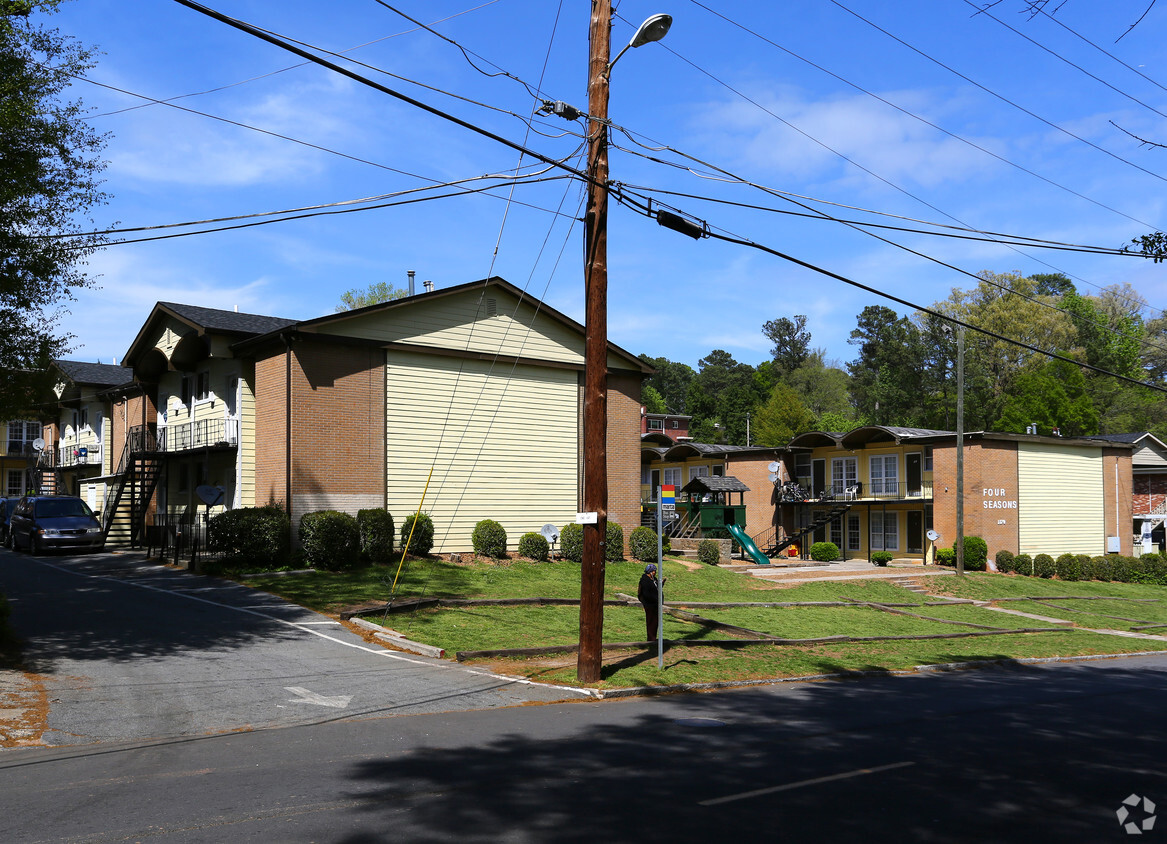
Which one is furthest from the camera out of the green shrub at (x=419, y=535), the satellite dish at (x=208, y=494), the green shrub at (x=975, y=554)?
the green shrub at (x=975, y=554)

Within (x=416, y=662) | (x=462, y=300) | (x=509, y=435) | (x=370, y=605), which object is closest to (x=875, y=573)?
(x=509, y=435)

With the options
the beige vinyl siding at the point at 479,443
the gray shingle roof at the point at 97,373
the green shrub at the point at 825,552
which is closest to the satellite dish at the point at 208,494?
the beige vinyl siding at the point at 479,443

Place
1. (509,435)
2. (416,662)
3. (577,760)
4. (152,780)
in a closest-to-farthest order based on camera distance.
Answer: (152,780) → (577,760) → (416,662) → (509,435)

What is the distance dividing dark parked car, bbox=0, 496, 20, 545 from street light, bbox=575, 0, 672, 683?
3021 cm

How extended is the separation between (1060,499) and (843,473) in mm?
10580

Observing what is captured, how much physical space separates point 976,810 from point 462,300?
24.9 m

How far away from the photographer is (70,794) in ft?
24.0

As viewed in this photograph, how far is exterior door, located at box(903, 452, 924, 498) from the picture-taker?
147ft

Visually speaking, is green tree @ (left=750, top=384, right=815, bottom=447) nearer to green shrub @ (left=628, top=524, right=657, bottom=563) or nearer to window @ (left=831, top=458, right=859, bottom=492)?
window @ (left=831, top=458, right=859, bottom=492)

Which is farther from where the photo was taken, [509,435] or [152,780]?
[509,435]

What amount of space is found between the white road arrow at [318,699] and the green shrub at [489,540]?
641 inches

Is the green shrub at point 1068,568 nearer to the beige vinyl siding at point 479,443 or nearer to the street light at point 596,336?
the beige vinyl siding at point 479,443

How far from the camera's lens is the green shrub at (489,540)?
94.6 ft

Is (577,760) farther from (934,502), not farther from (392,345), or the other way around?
(934,502)
